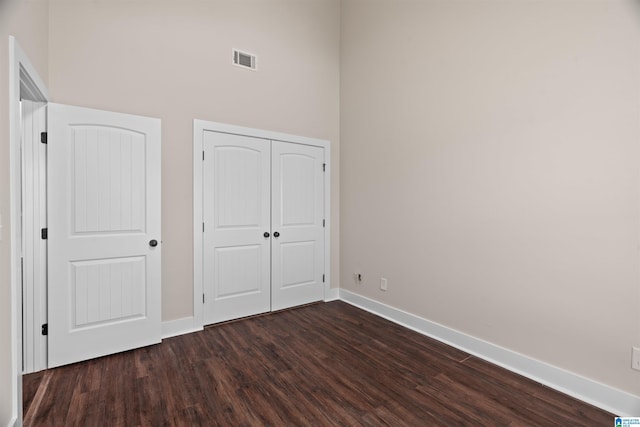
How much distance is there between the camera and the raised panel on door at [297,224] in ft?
12.4

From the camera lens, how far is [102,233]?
2.67 m

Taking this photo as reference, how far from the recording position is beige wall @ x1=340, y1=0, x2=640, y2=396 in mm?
1997

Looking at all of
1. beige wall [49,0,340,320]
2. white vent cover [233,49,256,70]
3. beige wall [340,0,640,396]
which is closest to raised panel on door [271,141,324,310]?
beige wall [49,0,340,320]

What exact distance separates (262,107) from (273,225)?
140 cm

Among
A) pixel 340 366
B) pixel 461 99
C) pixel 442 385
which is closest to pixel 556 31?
pixel 461 99

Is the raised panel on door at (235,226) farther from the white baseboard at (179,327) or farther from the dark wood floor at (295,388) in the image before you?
the dark wood floor at (295,388)

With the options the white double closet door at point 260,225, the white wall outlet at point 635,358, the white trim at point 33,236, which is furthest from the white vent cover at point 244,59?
the white wall outlet at point 635,358

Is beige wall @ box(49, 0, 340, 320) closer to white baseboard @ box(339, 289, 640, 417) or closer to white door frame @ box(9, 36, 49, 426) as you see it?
white door frame @ box(9, 36, 49, 426)

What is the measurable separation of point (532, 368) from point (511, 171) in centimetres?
153

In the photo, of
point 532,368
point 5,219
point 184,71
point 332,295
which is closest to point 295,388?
point 532,368

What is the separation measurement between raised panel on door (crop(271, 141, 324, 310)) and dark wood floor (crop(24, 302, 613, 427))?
0.93 meters

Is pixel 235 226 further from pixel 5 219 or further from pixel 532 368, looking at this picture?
pixel 532 368

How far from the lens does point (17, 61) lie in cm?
173

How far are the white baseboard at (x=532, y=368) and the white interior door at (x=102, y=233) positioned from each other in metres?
2.56
